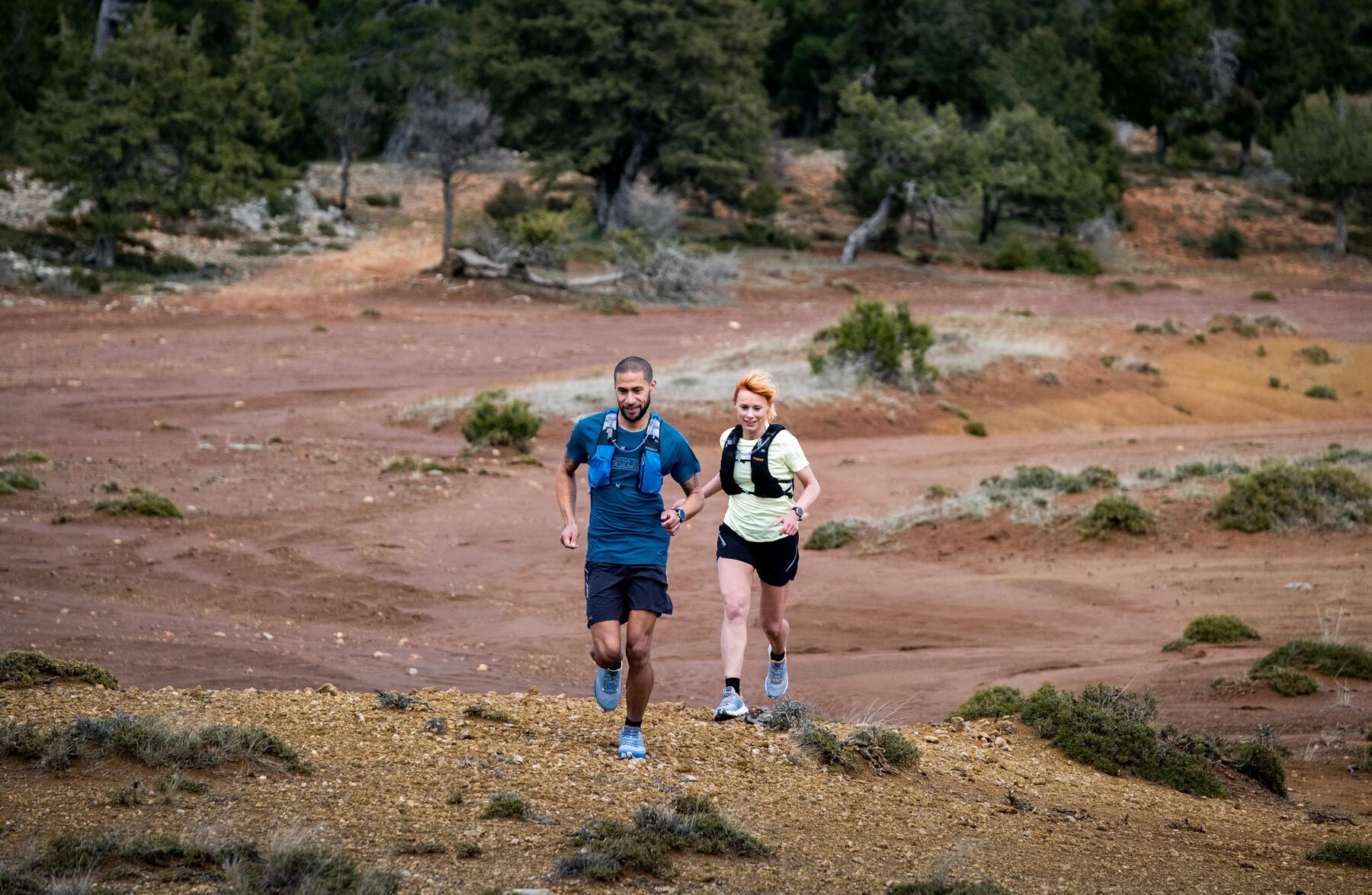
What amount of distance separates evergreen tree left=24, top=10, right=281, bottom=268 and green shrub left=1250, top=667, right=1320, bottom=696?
31.4 metres

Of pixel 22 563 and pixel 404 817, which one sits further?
pixel 22 563

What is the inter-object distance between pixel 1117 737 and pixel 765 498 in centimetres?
234

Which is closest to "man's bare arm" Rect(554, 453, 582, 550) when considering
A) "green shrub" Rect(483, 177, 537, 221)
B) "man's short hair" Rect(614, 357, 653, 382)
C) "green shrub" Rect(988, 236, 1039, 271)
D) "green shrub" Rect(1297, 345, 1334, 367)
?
"man's short hair" Rect(614, 357, 653, 382)

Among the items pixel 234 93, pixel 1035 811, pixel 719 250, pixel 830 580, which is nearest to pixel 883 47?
pixel 719 250

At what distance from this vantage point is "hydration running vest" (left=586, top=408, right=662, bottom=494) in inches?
256

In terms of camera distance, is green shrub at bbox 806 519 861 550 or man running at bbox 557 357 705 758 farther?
green shrub at bbox 806 519 861 550

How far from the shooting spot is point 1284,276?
4825 cm

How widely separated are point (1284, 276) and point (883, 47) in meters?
18.5

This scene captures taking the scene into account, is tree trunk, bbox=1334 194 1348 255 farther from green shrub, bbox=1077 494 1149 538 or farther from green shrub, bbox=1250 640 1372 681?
green shrub, bbox=1250 640 1372 681

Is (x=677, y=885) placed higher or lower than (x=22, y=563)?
higher

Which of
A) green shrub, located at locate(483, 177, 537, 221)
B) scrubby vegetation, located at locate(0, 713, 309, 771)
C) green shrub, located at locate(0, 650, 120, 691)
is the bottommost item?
green shrub, located at locate(0, 650, 120, 691)

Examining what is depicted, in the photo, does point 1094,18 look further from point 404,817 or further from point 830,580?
point 404,817

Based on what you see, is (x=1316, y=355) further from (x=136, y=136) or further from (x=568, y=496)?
(x=568, y=496)

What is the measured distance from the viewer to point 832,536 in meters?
15.3
